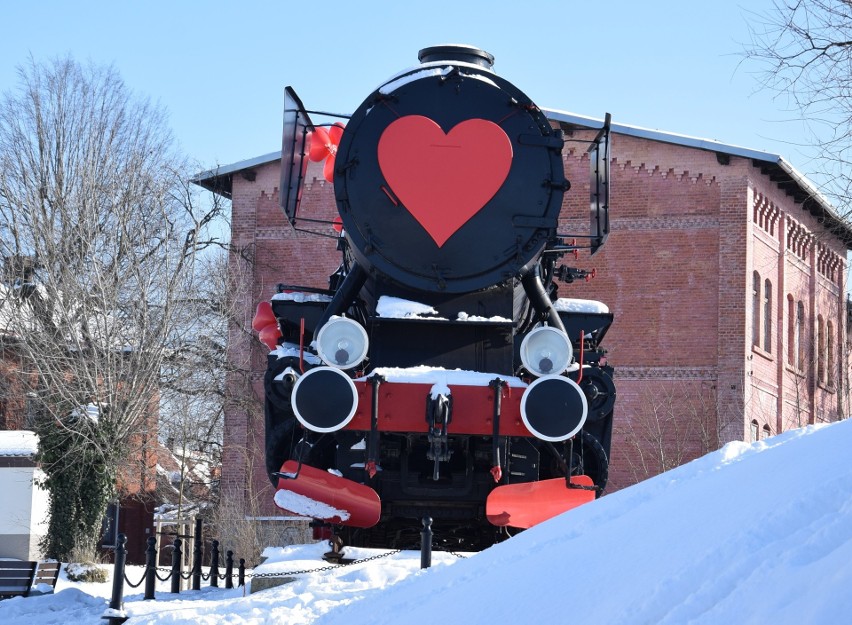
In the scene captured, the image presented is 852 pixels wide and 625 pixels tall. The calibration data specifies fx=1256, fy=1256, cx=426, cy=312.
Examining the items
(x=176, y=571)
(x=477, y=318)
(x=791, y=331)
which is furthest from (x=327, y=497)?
(x=791, y=331)

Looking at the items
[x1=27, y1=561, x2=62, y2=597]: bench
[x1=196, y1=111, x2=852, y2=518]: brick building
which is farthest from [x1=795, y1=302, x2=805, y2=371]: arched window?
[x1=27, y1=561, x2=62, y2=597]: bench

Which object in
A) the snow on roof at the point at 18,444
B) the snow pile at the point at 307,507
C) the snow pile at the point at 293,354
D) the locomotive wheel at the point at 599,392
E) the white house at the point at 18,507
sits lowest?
the white house at the point at 18,507

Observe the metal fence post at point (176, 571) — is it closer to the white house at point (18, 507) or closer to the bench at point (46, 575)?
the bench at point (46, 575)

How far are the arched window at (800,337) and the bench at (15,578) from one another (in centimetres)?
1826

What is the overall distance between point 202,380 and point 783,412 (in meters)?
12.5

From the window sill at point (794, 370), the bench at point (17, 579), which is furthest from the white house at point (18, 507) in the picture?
the window sill at point (794, 370)

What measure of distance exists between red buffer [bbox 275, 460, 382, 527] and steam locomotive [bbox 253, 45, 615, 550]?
1 cm

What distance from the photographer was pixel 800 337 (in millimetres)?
28625

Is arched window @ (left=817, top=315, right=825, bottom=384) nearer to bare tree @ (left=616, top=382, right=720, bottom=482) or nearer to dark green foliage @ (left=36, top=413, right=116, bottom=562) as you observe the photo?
bare tree @ (left=616, top=382, right=720, bottom=482)

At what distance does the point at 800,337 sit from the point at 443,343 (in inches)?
811

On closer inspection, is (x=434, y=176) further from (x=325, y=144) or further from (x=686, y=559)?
(x=686, y=559)

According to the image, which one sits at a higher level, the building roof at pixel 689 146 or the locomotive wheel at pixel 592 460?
the building roof at pixel 689 146

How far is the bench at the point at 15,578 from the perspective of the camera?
14984 millimetres

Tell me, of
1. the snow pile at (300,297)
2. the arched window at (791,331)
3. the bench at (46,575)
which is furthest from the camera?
the arched window at (791,331)
